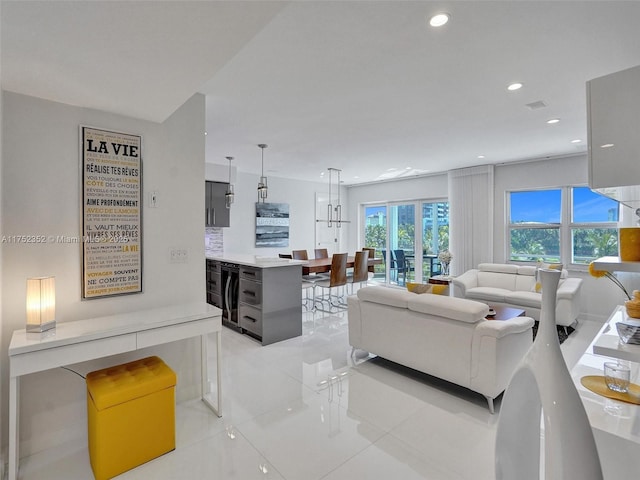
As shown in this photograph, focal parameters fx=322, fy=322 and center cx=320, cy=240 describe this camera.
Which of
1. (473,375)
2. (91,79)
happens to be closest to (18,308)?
(91,79)

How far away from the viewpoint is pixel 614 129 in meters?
1.26

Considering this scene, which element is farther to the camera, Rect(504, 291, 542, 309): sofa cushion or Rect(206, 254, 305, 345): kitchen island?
Rect(504, 291, 542, 309): sofa cushion

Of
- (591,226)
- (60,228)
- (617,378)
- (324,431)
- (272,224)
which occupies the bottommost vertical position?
(324,431)

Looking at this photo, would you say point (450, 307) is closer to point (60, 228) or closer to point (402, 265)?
point (60, 228)

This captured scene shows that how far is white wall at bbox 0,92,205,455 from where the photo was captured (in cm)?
197

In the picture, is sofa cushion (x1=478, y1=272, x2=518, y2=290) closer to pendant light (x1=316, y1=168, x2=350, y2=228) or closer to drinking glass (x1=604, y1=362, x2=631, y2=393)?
pendant light (x1=316, y1=168, x2=350, y2=228)

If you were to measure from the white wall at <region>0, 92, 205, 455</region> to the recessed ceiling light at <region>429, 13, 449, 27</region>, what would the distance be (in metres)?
1.99

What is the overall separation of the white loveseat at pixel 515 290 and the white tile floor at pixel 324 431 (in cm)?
212

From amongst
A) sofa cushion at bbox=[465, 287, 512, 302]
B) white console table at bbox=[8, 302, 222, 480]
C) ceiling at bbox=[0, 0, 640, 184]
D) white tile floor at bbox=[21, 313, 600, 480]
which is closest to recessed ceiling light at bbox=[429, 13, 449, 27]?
ceiling at bbox=[0, 0, 640, 184]

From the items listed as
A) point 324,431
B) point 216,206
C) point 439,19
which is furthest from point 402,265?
point 439,19

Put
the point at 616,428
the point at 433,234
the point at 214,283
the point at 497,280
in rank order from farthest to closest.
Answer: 1. the point at 433,234
2. the point at 497,280
3. the point at 214,283
4. the point at 616,428

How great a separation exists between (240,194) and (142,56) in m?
5.15

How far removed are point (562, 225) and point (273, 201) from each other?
18.0 ft

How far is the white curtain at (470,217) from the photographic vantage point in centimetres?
606
